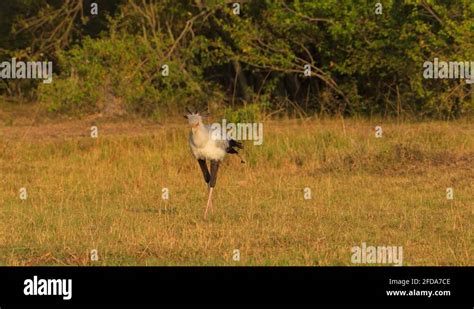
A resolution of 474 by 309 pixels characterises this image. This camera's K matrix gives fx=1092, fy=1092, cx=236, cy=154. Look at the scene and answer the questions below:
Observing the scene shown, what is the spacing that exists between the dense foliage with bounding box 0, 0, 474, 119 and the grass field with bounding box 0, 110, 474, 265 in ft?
2.41

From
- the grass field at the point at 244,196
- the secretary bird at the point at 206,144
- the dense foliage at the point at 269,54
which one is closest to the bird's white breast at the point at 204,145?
the secretary bird at the point at 206,144

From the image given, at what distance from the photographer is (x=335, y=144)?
15.1m

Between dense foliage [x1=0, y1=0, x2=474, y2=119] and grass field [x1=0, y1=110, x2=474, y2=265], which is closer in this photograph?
grass field [x1=0, y1=110, x2=474, y2=265]

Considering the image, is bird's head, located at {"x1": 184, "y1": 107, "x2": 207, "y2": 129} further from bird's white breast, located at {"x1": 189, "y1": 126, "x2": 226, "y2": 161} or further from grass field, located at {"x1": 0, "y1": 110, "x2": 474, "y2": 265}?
Answer: grass field, located at {"x1": 0, "y1": 110, "x2": 474, "y2": 265}

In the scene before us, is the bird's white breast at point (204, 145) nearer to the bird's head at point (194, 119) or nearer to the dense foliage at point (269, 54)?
the bird's head at point (194, 119)

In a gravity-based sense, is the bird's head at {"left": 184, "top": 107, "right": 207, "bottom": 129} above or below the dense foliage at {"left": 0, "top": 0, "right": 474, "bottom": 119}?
below

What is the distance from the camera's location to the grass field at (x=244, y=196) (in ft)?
29.7

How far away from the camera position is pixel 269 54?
18734mm

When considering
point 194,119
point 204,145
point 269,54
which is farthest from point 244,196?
point 269,54

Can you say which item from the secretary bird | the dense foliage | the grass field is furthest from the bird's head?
the dense foliage

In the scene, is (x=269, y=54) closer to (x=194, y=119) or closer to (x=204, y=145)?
(x=204, y=145)

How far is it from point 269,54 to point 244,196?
688cm

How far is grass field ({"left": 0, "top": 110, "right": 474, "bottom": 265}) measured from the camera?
906cm
